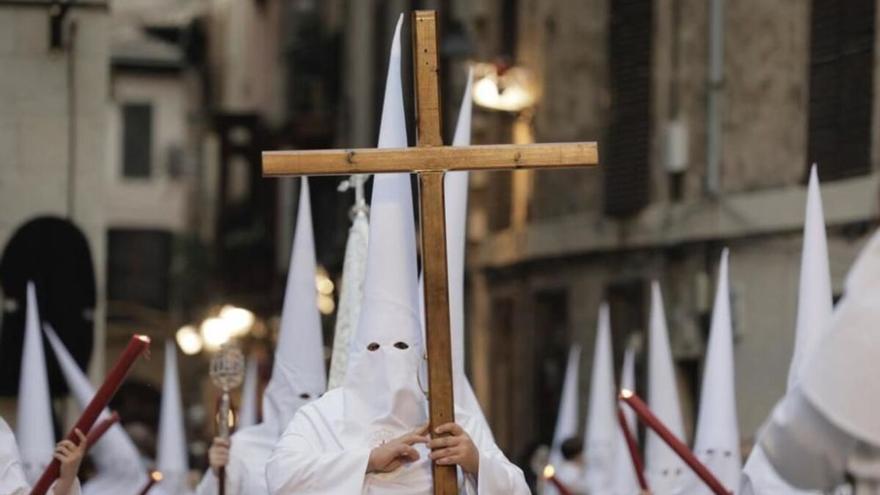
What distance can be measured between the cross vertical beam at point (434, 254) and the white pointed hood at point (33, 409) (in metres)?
5.09

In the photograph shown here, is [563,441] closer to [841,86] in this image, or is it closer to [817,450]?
[841,86]

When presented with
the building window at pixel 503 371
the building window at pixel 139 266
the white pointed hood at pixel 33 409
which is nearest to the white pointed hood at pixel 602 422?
the white pointed hood at pixel 33 409

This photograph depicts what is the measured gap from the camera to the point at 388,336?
870cm

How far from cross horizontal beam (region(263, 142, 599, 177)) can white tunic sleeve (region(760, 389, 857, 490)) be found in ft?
5.88

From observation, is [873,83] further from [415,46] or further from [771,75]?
[415,46]

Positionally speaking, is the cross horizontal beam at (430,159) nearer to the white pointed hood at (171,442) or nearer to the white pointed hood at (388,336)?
the white pointed hood at (388,336)

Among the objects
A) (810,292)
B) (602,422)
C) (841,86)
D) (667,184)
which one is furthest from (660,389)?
(667,184)

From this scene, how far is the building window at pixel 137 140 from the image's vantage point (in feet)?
178

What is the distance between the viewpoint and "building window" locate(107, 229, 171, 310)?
4334 centimetres

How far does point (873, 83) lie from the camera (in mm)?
19203

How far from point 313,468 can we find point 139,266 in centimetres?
4006

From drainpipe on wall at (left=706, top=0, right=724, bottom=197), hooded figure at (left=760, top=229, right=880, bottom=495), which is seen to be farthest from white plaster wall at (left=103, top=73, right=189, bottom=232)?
hooded figure at (left=760, top=229, right=880, bottom=495)

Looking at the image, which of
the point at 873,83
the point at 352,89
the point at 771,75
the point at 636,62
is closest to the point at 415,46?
the point at 873,83

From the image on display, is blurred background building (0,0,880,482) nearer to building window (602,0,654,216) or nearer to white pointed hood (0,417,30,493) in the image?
building window (602,0,654,216)
